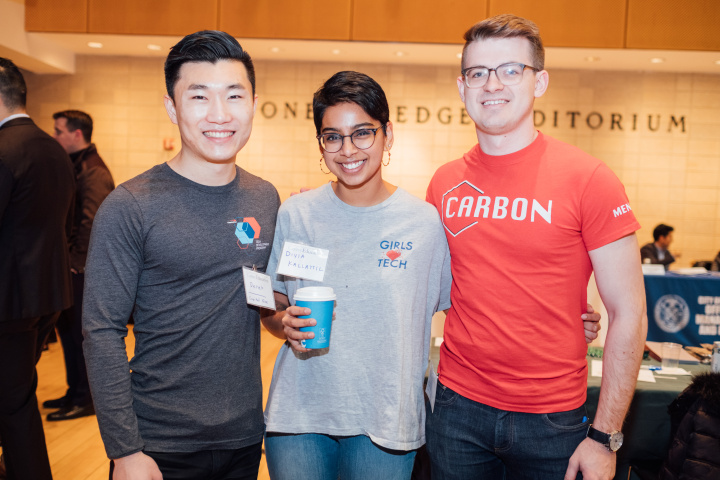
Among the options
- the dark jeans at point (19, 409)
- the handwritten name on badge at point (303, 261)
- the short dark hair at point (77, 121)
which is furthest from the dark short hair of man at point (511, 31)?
the short dark hair at point (77, 121)

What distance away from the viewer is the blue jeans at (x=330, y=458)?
4.76ft

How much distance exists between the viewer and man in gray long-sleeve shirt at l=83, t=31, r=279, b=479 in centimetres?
127

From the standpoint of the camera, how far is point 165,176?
4.62 ft

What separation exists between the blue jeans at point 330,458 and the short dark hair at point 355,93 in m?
0.95

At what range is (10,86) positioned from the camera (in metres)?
2.54

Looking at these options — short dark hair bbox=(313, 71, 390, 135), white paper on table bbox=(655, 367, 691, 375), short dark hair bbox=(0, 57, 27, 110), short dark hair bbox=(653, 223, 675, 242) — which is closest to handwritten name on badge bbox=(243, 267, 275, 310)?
short dark hair bbox=(313, 71, 390, 135)

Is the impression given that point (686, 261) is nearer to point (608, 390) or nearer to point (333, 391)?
point (608, 390)

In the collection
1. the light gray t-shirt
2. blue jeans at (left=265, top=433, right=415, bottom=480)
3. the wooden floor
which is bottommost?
the wooden floor

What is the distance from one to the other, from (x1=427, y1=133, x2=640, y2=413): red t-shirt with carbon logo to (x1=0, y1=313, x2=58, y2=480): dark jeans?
6.80ft

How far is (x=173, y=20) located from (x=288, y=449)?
5.56 metres

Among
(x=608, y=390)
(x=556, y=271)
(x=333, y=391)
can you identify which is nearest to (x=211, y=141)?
(x=333, y=391)

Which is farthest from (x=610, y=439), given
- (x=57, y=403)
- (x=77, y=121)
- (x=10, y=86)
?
(x=77, y=121)

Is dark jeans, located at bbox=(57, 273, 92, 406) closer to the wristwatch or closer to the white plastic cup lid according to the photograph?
the white plastic cup lid

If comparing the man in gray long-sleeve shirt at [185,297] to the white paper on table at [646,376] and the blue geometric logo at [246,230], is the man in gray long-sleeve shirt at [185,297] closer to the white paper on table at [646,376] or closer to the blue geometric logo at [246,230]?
the blue geometric logo at [246,230]
